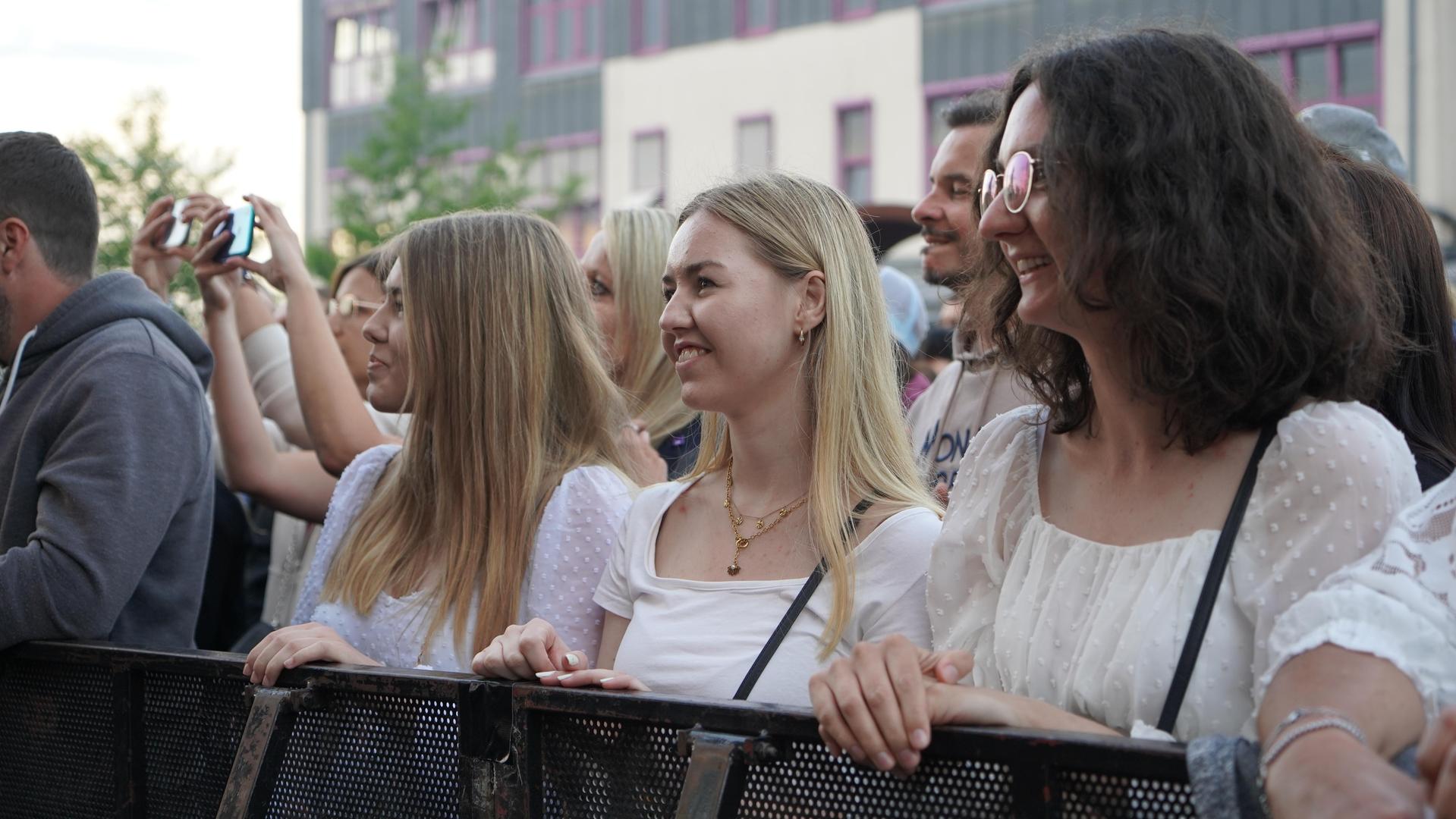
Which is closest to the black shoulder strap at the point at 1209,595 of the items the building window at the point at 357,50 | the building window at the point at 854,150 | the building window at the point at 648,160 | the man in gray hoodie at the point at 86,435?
the man in gray hoodie at the point at 86,435

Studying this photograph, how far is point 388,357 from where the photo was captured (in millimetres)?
3971

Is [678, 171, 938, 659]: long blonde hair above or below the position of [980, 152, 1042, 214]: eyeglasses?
below

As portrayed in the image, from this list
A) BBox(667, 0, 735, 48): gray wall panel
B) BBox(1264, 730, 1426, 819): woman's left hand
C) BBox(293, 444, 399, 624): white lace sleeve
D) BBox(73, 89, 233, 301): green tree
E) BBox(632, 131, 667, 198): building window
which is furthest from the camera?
BBox(632, 131, 667, 198): building window

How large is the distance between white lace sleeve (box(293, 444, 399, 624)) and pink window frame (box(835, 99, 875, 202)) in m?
19.4

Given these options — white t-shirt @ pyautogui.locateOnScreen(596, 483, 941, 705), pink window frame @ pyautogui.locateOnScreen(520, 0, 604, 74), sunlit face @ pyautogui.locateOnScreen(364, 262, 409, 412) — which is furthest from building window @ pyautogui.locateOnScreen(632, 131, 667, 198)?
white t-shirt @ pyautogui.locateOnScreen(596, 483, 941, 705)

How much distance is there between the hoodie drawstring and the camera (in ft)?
11.9

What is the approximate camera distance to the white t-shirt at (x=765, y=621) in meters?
2.58

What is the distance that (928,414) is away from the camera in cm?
414

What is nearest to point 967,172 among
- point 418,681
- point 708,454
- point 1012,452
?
point 708,454

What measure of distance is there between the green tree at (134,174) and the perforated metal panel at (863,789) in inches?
326

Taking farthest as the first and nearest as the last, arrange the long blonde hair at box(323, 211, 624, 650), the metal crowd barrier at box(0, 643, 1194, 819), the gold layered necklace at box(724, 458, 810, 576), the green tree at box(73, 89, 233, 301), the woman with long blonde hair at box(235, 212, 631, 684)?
the green tree at box(73, 89, 233, 301) → the long blonde hair at box(323, 211, 624, 650) → the woman with long blonde hair at box(235, 212, 631, 684) → the gold layered necklace at box(724, 458, 810, 576) → the metal crowd barrier at box(0, 643, 1194, 819)

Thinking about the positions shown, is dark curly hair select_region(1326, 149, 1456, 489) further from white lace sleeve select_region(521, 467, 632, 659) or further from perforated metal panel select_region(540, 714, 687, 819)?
white lace sleeve select_region(521, 467, 632, 659)

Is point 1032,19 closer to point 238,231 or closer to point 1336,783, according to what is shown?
point 238,231

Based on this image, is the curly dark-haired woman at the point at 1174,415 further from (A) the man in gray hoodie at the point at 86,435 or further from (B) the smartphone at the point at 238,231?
(B) the smartphone at the point at 238,231
